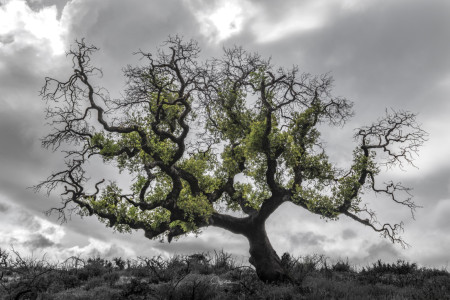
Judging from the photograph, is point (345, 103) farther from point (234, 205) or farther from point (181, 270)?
point (181, 270)

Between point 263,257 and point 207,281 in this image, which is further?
point 263,257

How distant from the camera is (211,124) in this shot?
19609 mm

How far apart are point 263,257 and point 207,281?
14.2 ft

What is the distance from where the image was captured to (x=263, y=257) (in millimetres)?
17328

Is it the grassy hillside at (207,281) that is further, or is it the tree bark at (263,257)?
the tree bark at (263,257)

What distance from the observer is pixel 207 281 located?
1371cm

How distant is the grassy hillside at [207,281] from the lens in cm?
1247

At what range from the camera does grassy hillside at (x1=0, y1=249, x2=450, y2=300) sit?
491 inches

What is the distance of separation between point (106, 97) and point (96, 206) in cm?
464

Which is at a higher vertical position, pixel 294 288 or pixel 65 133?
pixel 65 133

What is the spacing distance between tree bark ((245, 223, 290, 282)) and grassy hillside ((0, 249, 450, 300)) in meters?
0.64

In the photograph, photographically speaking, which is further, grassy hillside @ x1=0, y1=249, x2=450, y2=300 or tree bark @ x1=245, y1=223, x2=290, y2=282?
tree bark @ x1=245, y1=223, x2=290, y2=282

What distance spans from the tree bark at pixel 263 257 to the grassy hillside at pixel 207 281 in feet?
2.10

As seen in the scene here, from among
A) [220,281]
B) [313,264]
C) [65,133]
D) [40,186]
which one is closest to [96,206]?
[40,186]
